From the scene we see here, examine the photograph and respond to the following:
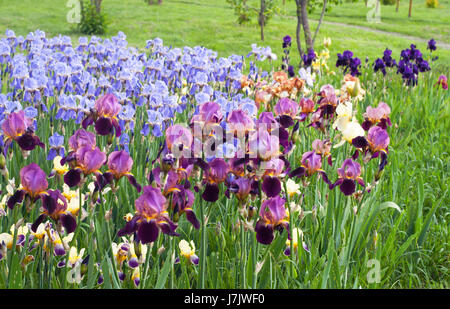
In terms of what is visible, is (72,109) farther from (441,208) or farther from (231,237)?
(441,208)

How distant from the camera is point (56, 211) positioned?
1.74 m

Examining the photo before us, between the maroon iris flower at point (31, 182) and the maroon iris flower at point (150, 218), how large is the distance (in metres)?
0.39

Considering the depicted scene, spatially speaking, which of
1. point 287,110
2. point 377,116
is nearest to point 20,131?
point 287,110

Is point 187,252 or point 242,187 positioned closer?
point 242,187

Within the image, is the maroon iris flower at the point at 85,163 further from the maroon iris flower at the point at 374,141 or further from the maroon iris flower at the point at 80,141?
the maroon iris flower at the point at 374,141

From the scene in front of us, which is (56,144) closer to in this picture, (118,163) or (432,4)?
(118,163)

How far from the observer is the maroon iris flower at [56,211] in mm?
1684

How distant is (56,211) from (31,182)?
0.14 meters

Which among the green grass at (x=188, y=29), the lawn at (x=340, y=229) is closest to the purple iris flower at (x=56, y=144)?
the lawn at (x=340, y=229)

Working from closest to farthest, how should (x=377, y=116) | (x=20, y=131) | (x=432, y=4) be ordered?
(x=20, y=131) → (x=377, y=116) → (x=432, y=4)

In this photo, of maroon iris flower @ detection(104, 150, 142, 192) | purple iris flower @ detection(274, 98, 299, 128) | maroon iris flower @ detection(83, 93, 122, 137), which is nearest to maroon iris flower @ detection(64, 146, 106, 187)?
maroon iris flower @ detection(104, 150, 142, 192)

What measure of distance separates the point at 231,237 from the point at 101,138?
1407mm

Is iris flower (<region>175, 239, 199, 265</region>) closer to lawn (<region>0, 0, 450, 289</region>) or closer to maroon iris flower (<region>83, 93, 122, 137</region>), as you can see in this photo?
lawn (<region>0, 0, 450, 289</region>)

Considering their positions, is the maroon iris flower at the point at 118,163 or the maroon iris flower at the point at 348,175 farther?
the maroon iris flower at the point at 348,175
